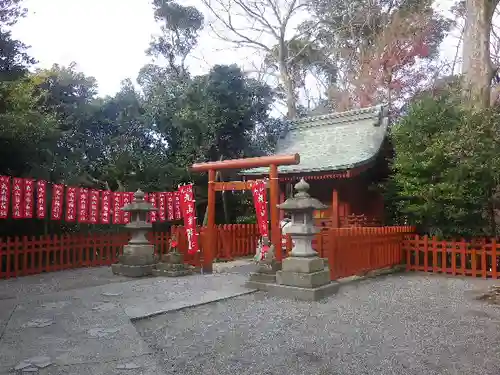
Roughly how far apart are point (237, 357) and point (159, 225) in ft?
45.5

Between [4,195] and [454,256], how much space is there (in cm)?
1118

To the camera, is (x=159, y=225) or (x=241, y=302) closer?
(x=241, y=302)

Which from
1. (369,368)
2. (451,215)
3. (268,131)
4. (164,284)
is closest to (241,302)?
(164,284)

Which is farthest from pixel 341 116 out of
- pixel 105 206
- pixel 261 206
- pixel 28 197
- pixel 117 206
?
pixel 28 197

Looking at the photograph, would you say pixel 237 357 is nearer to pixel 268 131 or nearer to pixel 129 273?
pixel 129 273

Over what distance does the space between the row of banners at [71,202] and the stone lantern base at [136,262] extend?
2.06m

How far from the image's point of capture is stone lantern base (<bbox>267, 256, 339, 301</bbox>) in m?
8.15

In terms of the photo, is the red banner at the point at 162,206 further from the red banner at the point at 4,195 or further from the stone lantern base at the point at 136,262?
the red banner at the point at 4,195

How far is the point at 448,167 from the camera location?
11109mm

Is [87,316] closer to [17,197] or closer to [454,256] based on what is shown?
[17,197]

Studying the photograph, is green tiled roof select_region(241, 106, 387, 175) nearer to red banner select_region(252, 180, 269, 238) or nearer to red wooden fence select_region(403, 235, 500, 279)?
red wooden fence select_region(403, 235, 500, 279)

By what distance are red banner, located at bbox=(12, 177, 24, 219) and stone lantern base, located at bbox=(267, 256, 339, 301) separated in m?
6.53

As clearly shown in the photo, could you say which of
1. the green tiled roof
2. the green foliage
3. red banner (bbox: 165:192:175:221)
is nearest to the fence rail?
the green foliage

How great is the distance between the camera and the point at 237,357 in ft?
16.2
